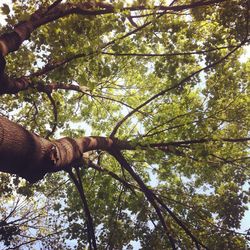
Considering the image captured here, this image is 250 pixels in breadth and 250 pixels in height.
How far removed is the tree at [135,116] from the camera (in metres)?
4.88

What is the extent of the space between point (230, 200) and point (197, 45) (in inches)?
209

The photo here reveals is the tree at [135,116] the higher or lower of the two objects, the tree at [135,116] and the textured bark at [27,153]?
the higher

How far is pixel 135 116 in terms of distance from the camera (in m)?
10.4

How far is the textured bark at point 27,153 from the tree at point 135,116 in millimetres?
14

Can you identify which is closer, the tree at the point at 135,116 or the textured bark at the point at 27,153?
the textured bark at the point at 27,153

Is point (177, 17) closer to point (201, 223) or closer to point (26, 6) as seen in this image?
point (26, 6)

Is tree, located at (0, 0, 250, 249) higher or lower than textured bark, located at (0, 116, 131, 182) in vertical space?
higher

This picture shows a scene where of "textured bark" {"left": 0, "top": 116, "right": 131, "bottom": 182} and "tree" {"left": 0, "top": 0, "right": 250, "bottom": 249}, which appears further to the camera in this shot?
"tree" {"left": 0, "top": 0, "right": 250, "bottom": 249}

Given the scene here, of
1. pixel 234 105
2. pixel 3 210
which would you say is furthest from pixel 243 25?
pixel 3 210

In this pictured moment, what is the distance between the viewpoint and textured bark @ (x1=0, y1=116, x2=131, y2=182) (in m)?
2.94

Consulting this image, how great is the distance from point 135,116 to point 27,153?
735 centimetres

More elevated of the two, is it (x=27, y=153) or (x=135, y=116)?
(x=135, y=116)

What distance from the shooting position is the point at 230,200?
31.7 feet

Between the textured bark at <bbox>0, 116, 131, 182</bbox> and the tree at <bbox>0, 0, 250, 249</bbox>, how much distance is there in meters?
0.01
